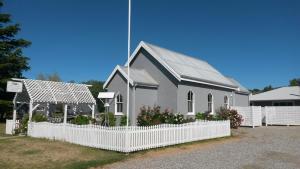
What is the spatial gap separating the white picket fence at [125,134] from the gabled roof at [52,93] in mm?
2194

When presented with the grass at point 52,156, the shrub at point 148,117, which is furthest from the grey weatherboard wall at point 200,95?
the grass at point 52,156

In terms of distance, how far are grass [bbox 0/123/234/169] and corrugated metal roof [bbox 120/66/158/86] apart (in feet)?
22.5

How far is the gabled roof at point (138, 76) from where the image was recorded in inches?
830

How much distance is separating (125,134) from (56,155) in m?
2.84

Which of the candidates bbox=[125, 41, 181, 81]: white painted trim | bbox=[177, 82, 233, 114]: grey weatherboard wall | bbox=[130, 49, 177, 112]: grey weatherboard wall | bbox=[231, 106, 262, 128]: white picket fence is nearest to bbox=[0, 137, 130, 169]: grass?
bbox=[130, 49, 177, 112]: grey weatherboard wall

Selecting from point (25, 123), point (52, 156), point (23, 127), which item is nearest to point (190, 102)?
point (25, 123)

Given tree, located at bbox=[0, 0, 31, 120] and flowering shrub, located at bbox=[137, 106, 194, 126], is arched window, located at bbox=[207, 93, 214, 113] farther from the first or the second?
tree, located at bbox=[0, 0, 31, 120]

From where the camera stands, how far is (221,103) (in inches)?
1093

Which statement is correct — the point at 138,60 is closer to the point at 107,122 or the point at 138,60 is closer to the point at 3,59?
the point at 107,122

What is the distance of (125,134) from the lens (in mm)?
12695

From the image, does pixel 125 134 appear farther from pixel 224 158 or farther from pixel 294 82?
pixel 294 82

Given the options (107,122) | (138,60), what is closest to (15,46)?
(138,60)

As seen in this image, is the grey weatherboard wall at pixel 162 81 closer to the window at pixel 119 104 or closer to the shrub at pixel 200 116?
the shrub at pixel 200 116

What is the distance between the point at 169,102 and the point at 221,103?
7.64 m
